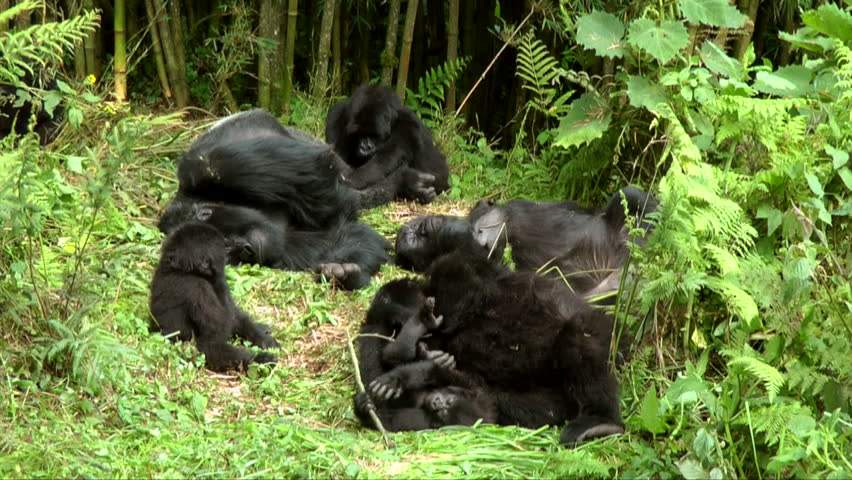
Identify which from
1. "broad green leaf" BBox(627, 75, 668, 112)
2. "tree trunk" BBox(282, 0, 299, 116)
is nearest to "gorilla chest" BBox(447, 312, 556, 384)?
"broad green leaf" BBox(627, 75, 668, 112)

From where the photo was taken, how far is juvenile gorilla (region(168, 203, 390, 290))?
503cm

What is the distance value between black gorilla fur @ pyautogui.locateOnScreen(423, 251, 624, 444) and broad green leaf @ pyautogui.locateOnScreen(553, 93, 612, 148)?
143 cm

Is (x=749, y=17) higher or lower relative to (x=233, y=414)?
higher

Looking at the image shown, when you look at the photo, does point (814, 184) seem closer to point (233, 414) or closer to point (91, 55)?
point (233, 414)

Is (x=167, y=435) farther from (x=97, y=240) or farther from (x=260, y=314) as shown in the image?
(x=97, y=240)

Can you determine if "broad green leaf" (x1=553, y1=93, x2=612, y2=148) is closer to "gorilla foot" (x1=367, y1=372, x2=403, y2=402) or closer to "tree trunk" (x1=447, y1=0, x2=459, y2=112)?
"tree trunk" (x1=447, y1=0, x2=459, y2=112)

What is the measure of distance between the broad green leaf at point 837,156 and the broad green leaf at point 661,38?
108 cm

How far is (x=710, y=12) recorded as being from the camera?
16.1 feet

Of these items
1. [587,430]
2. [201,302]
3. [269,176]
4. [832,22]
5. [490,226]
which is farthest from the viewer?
[269,176]

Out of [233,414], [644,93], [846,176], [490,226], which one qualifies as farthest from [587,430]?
[644,93]

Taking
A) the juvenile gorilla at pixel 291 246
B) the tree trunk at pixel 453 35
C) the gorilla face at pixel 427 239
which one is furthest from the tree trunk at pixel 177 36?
the gorilla face at pixel 427 239

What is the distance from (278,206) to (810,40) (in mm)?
2596

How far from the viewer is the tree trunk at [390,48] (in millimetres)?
7277

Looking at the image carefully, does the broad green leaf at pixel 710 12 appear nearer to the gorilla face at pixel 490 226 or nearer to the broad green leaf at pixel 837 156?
the broad green leaf at pixel 837 156
